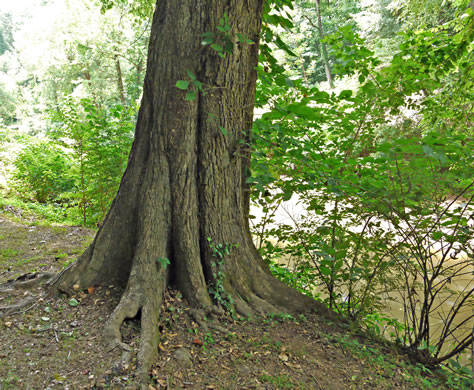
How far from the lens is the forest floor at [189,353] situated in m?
1.77

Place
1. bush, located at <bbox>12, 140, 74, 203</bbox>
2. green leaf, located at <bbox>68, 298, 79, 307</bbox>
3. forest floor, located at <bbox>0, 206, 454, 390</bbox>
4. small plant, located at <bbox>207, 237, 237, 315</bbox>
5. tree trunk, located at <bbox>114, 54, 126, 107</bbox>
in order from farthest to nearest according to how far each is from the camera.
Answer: tree trunk, located at <bbox>114, 54, 126, 107</bbox> < bush, located at <bbox>12, 140, 74, 203</bbox> < small plant, located at <bbox>207, 237, 237, 315</bbox> < green leaf, located at <bbox>68, 298, 79, 307</bbox> < forest floor, located at <bbox>0, 206, 454, 390</bbox>

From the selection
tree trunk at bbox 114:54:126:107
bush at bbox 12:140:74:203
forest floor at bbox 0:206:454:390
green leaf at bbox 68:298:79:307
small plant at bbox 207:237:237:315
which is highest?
tree trunk at bbox 114:54:126:107

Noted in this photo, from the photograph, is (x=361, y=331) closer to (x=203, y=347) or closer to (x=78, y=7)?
(x=203, y=347)

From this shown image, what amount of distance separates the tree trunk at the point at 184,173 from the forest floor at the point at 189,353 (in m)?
0.18

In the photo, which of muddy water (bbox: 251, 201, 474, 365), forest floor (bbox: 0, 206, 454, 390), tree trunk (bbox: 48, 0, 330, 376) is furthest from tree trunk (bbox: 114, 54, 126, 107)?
forest floor (bbox: 0, 206, 454, 390)

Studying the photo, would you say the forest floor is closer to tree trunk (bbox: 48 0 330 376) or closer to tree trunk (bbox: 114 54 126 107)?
tree trunk (bbox: 48 0 330 376)

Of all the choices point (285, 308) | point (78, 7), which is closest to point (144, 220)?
point (285, 308)

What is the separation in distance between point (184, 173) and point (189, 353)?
123cm

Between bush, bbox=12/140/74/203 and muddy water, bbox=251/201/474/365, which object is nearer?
muddy water, bbox=251/201/474/365

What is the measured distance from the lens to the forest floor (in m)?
1.77

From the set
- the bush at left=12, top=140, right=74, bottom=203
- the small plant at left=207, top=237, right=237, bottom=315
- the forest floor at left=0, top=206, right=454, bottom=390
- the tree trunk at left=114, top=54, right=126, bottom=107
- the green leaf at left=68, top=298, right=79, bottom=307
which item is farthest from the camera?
the tree trunk at left=114, top=54, right=126, bottom=107

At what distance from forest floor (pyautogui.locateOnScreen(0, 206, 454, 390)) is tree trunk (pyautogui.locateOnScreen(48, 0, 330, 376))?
0.18 metres

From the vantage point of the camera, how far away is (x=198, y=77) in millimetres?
2371

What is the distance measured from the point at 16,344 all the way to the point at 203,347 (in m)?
1.12
